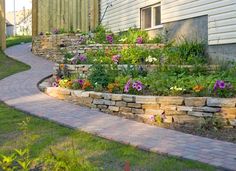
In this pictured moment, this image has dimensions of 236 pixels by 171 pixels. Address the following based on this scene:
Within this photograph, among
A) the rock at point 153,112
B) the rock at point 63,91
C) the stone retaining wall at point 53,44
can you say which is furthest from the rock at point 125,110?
the stone retaining wall at point 53,44

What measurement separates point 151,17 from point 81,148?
365 inches

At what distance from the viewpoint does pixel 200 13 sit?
1107 cm

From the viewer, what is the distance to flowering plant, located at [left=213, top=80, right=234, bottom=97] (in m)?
7.35

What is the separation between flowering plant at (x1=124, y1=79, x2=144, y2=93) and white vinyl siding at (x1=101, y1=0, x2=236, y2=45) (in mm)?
2691

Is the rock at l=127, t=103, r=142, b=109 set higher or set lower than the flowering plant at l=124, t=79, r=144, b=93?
lower

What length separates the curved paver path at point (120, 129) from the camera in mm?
5613

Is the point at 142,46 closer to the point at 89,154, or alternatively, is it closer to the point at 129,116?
the point at 129,116

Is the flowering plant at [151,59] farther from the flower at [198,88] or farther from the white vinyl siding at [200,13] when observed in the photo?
the flower at [198,88]

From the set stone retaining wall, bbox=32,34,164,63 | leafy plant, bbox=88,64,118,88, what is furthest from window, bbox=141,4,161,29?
leafy plant, bbox=88,64,118,88

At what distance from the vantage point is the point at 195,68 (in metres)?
9.41

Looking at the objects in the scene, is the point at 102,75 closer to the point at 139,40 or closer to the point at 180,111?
the point at 180,111

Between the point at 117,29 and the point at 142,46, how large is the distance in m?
5.25

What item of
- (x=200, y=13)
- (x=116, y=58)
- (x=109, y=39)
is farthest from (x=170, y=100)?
(x=109, y=39)

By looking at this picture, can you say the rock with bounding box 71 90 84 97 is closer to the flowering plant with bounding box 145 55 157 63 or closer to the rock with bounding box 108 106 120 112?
the rock with bounding box 108 106 120 112
